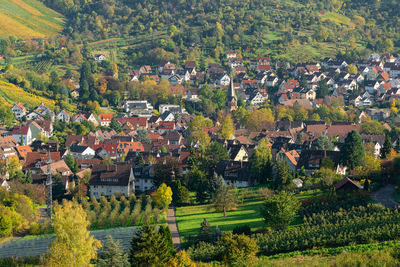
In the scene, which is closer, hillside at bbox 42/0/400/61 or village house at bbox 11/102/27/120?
village house at bbox 11/102/27/120

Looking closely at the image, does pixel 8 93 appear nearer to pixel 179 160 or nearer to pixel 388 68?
pixel 179 160

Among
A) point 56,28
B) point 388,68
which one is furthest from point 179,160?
point 56,28

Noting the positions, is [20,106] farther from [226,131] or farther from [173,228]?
[173,228]

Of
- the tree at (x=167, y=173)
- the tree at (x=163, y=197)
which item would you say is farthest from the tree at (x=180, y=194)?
the tree at (x=167, y=173)

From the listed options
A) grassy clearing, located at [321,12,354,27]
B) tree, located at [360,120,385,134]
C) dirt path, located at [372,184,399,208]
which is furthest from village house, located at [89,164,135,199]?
grassy clearing, located at [321,12,354,27]

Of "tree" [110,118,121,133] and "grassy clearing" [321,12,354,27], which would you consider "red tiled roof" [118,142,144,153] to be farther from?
"grassy clearing" [321,12,354,27]

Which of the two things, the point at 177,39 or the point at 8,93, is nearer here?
the point at 8,93
